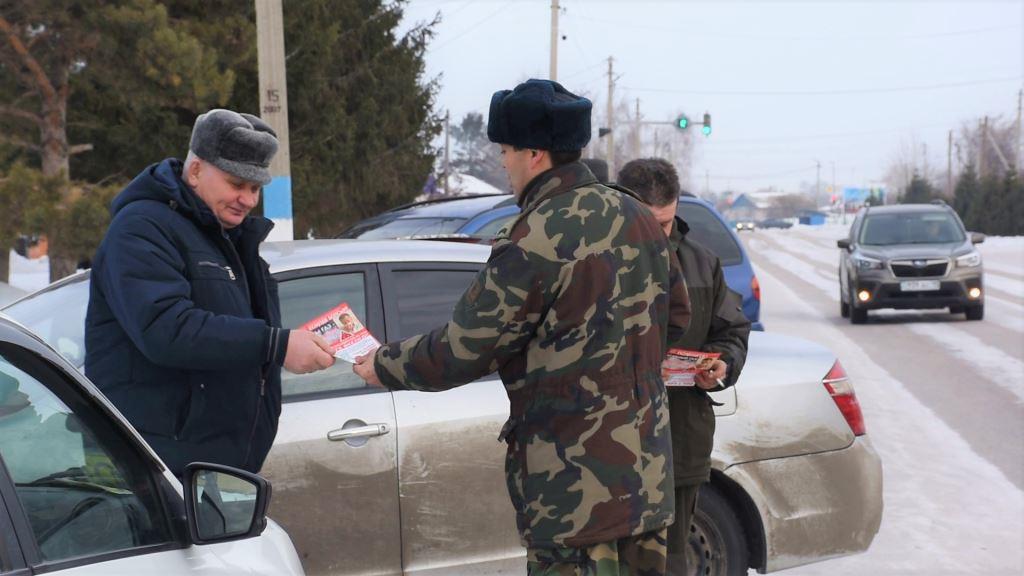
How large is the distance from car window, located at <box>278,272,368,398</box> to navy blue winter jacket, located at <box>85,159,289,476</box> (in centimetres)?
102

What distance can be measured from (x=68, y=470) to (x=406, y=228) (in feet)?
23.5

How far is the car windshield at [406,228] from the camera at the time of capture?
9.16 m

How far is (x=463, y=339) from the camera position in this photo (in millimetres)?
2861

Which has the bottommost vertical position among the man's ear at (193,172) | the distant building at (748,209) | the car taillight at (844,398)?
the distant building at (748,209)

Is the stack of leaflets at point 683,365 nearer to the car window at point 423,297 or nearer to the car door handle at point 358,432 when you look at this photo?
the car window at point 423,297

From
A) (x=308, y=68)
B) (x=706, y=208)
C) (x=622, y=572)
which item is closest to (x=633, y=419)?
(x=622, y=572)

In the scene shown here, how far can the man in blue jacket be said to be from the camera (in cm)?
307

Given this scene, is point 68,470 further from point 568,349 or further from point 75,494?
point 568,349

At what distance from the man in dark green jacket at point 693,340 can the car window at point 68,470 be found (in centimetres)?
196

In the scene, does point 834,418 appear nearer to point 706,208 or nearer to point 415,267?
point 415,267

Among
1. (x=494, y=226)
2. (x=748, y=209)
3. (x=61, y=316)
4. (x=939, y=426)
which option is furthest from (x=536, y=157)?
(x=748, y=209)

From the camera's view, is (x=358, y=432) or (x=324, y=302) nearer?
(x=358, y=432)

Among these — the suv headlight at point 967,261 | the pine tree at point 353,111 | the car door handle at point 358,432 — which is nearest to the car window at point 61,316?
the car door handle at point 358,432

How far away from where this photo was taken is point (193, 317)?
10.0 feet
